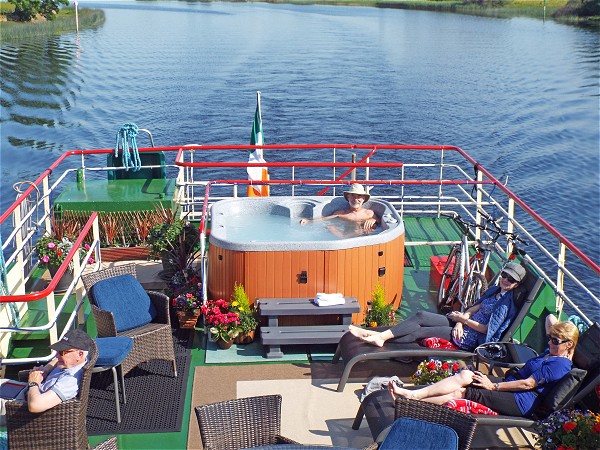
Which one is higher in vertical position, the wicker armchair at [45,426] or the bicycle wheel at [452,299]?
the wicker armchair at [45,426]

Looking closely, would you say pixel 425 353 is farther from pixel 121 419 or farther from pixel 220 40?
pixel 220 40

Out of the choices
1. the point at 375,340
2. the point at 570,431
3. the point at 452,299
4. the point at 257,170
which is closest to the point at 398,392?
the point at 375,340

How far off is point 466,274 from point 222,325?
2.69 meters

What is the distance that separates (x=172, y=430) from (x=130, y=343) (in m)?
0.79

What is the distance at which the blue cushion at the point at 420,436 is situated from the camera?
470 centimetres

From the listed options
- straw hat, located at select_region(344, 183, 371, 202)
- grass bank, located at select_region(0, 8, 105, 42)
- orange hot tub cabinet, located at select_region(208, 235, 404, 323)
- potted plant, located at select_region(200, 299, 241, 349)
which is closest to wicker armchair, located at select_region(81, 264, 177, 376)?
potted plant, located at select_region(200, 299, 241, 349)

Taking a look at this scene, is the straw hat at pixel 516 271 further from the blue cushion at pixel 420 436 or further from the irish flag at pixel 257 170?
the irish flag at pixel 257 170

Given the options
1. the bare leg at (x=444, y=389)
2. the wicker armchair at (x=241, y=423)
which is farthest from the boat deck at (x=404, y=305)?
the wicker armchair at (x=241, y=423)

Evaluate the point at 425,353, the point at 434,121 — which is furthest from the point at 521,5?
the point at 425,353

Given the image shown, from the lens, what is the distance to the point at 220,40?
53562mm

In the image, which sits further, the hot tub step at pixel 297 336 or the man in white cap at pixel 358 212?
the man in white cap at pixel 358 212

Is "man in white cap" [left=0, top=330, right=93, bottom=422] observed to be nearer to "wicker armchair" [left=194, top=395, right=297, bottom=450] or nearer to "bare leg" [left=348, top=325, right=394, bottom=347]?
"wicker armchair" [left=194, top=395, right=297, bottom=450]

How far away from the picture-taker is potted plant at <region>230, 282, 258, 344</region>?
7629mm

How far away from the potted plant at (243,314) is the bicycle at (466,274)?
2.18 meters
